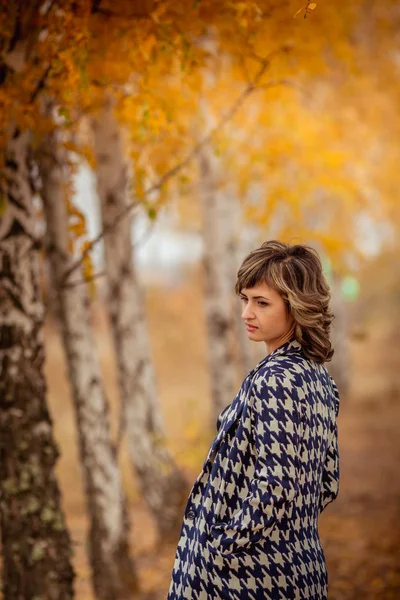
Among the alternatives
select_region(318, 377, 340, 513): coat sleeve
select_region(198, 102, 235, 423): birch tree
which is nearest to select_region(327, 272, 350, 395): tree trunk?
select_region(198, 102, 235, 423): birch tree

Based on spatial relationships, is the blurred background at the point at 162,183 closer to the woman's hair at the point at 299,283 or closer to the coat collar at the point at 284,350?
the woman's hair at the point at 299,283

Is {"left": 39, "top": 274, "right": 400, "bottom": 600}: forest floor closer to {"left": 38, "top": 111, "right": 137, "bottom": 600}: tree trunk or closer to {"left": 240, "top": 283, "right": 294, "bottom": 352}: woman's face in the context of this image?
{"left": 38, "top": 111, "right": 137, "bottom": 600}: tree trunk

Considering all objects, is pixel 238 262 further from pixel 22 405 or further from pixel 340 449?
A: pixel 22 405

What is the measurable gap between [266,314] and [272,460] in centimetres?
51

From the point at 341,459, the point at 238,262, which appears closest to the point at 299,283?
the point at 238,262

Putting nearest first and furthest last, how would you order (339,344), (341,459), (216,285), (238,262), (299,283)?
(299,283)
(216,285)
(341,459)
(238,262)
(339,344)

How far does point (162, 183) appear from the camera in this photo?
12.3 feet

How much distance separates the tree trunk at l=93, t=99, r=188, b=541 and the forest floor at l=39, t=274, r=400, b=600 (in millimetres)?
525

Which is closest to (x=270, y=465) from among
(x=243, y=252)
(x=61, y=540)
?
(x=61, y=540)

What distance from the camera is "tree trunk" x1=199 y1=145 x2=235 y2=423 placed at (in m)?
7.59

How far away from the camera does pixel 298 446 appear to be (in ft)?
6.66

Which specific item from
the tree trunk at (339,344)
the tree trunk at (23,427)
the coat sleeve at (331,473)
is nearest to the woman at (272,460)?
the coat sleeve at (331,473)

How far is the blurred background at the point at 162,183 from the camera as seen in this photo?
3309 millimetres

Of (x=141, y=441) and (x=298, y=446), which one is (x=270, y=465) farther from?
(x=141, y=441)
